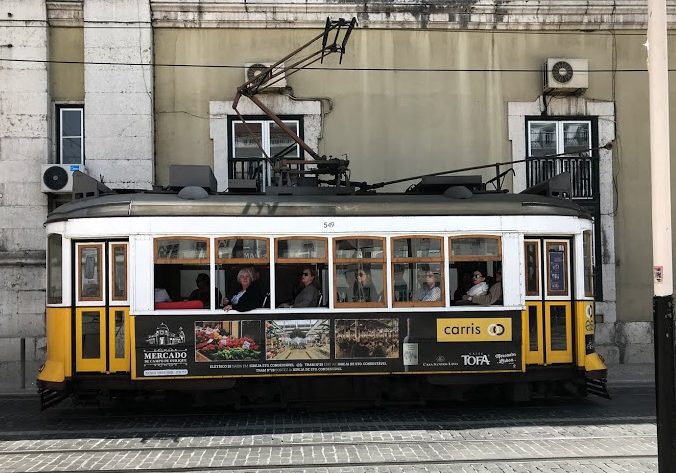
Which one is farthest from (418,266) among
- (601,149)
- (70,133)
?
(70,133)

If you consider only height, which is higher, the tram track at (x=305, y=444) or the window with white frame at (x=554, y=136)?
the window with white frame at (x=554, y=136)

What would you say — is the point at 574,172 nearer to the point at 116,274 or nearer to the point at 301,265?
the point at 301,265

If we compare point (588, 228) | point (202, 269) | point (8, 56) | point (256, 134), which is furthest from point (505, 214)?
point (8, 56)

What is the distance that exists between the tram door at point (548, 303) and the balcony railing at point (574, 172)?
15.9 feet

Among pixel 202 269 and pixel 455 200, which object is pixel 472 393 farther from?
pixel 202 269

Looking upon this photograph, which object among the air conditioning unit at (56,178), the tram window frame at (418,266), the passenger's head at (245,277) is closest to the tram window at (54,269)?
the passenger's head at (245,277)

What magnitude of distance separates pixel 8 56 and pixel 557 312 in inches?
440

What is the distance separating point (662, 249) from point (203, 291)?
231 inches

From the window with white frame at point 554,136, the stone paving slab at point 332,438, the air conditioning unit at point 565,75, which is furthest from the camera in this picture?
the window with white frame at point 554,136

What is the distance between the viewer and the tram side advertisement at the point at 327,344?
9.41 m

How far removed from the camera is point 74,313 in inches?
374

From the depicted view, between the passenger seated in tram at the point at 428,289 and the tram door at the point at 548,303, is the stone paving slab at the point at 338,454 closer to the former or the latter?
the tram door at the point at 548,303

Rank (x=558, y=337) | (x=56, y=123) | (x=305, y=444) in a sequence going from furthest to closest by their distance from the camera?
1. (x=56, y=123)
2. (x=558, y=337)
3. (x=305, y=444)

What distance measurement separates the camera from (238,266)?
9.60 metres
